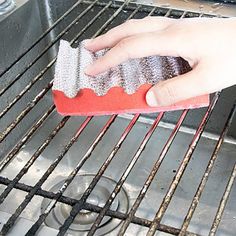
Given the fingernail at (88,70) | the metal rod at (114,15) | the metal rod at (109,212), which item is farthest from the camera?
the metal rod at (114,15)

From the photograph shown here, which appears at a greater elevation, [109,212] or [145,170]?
[109,212]

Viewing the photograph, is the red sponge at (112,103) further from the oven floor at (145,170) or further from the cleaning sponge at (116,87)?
the oven floor at (145,170)

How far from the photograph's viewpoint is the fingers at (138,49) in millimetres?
718

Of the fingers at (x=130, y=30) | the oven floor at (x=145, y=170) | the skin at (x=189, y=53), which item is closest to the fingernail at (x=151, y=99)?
the skin at (x=189, y=53)

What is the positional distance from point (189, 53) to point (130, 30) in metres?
0.12

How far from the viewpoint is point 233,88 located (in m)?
0.97

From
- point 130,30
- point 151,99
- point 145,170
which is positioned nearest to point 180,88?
point 151,99

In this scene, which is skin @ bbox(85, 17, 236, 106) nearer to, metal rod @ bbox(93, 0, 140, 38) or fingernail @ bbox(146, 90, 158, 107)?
fingernail @ bbox(146, 90, 158, 107)

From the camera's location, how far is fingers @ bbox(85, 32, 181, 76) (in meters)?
0.72

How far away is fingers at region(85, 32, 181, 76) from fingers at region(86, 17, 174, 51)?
0.15 ft

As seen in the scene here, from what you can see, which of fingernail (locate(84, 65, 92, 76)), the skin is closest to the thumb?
the skin

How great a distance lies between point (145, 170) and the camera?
38.3 inches

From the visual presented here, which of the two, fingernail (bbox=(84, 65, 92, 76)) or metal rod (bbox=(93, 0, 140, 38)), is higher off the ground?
fingernail (bbox=(84, 65, 92, 76))

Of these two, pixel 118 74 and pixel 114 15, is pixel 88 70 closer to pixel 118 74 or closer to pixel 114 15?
pixel 118 74
